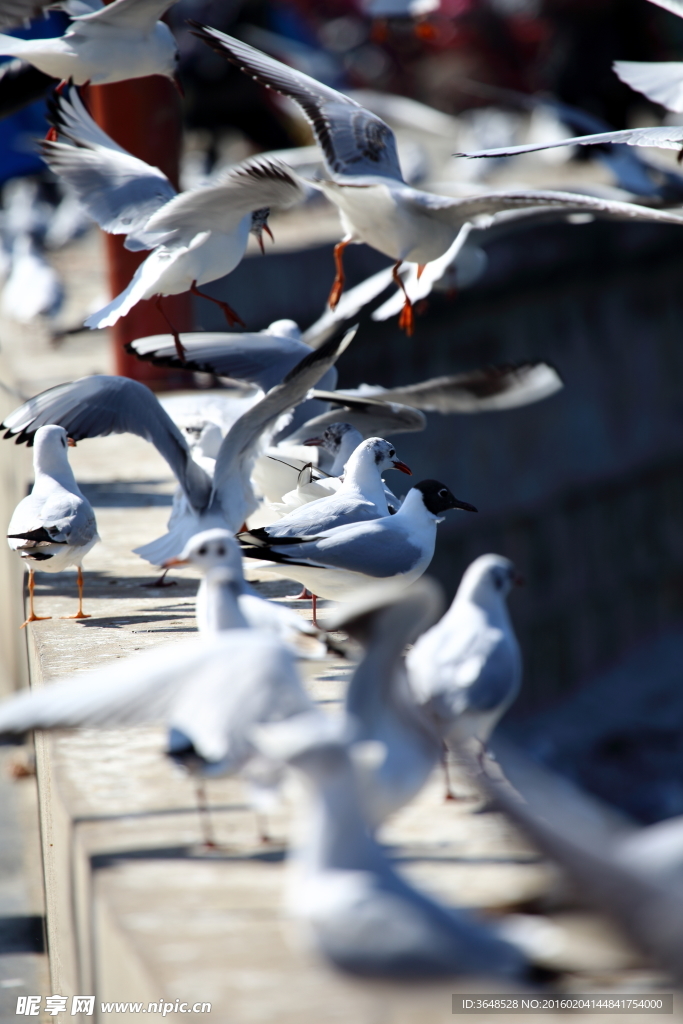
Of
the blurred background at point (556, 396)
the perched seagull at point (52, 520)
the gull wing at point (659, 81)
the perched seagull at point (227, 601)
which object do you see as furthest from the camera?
the blurred background at point (556, 396)

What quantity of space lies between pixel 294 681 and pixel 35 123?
10490 mm

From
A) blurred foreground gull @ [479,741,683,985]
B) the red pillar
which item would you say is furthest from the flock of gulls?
the red pillar

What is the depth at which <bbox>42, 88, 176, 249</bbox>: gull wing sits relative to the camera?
5277 mm

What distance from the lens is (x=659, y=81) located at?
5594 mm

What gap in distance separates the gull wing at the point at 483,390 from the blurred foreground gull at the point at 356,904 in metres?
2.80

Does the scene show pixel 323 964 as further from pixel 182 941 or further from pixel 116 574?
pixel 116 574

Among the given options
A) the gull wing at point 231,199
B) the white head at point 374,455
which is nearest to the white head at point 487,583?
the white head at point 374,455

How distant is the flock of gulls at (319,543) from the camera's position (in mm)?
1867

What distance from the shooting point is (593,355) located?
509 inches

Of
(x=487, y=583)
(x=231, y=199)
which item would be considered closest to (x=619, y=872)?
(x=487, y=583)

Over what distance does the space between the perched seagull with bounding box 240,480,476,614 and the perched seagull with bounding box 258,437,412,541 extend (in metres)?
0.05

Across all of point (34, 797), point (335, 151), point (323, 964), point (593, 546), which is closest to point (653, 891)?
point (323, 964)

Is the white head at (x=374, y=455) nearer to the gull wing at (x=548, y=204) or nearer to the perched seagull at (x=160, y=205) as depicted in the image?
the perched seagull at (x=160, y=205)

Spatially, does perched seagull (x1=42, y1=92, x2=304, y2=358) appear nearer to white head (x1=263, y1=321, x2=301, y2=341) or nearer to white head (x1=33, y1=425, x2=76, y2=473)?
white head (x1=263, y1=321, x2=301, y2=341)
